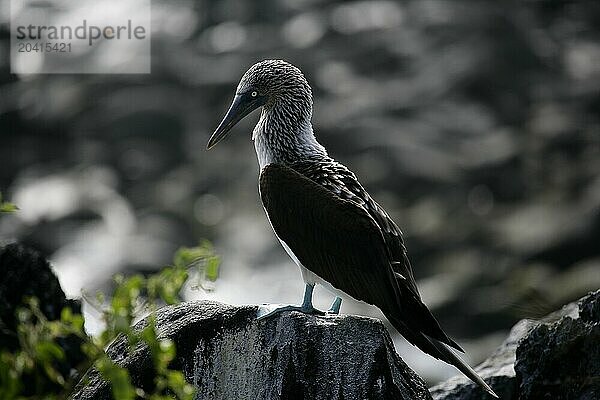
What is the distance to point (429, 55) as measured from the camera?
2055cm

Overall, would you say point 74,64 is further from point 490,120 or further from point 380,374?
point 380,374

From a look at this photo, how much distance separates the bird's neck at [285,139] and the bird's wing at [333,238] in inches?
15.8

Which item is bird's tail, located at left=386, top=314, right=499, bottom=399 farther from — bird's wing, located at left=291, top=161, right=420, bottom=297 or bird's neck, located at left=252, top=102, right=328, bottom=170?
bird's neck, located at left=252, top=102, right=328, bottom=170

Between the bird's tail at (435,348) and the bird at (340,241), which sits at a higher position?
the bird at (340,241)

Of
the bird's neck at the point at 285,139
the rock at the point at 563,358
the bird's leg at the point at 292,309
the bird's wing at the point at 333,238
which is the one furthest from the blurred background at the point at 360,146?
the bird's leg at the point at 292,309

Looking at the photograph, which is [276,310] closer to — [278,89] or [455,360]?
[455,360]

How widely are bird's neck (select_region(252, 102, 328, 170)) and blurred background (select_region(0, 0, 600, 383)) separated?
8.08m

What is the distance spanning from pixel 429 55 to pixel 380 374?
14888 millimetres

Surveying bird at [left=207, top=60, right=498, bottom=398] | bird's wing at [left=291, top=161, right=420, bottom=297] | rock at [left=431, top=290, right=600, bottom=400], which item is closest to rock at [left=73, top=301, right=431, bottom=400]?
bird at [left=207, top=60, right=498, bottom=398]

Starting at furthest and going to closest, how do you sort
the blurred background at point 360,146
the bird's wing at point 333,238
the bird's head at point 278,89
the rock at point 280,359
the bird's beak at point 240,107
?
1. the blurred background at point 360,146
2. the bird's beak at point 240,107
3. the bird's head at point 278,89
4. the bird's wing at point 333,238
5. the rock at point 280,359

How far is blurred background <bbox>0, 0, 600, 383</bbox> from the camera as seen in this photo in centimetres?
1664

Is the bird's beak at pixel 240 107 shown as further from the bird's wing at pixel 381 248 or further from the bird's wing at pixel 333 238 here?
the bird's wing at pixel 333 238

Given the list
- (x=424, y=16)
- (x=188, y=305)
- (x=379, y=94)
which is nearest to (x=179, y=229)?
(x=379, y=94)

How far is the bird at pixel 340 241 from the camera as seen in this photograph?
6422mm
